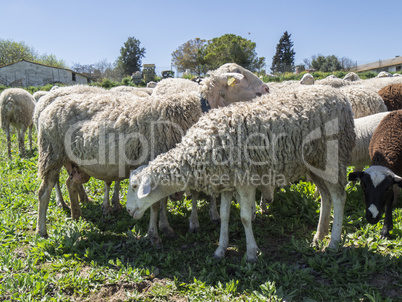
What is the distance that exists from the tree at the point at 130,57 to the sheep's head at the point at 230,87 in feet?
155

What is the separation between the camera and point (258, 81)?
5.64m

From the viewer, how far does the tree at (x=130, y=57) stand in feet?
166

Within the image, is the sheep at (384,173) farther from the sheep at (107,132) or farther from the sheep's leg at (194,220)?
the sheep at (107,132)

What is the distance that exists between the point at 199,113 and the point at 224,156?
3.54ft

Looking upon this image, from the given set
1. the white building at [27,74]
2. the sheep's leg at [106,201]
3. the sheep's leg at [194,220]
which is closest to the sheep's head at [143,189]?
the sheep's leg at [194,220]

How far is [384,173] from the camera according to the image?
12.6 ft

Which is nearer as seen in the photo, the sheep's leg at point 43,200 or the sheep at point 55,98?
the sheep's leg at point 43,200

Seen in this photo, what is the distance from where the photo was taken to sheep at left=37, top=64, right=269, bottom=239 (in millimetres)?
4180

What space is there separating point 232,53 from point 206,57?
3.14 meters

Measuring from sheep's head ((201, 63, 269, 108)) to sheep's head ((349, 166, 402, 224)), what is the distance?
2.28 meters

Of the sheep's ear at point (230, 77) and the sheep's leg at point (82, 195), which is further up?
the sheep's ear at point (230, 77)

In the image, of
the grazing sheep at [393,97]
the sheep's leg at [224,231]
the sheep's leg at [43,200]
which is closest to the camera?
the sheep's leg at [224,231]

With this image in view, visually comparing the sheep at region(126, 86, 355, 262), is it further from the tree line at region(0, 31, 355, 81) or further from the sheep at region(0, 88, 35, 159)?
the tree line at region(0, 31, 355, 81)

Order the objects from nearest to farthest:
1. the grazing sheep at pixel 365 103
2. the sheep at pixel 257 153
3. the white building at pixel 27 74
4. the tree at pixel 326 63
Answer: the sheep at pixel 257 153, the grazing sheep at pixel 365 103, the white building at pixel 27 74, the tree at pixel 326 63
